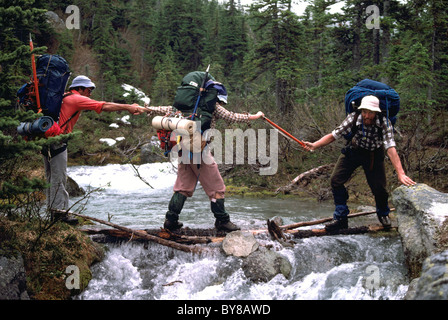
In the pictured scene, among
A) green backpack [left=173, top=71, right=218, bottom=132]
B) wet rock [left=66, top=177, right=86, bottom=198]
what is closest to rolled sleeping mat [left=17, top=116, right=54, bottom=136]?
green backpack [left=173, top=71, right=218, bottom=132]

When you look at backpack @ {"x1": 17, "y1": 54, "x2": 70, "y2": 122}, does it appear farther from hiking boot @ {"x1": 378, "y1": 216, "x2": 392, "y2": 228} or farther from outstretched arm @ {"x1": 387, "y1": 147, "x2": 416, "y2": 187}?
hiking boot @ {"x1": 378, "y1": 216, "x2": 392, "y2": 228}

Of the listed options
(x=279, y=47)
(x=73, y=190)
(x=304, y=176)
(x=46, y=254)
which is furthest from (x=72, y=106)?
(x=279, y=47)

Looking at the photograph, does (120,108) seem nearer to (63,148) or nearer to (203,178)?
(63,148)

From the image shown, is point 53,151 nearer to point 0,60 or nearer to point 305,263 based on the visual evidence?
point 0,60

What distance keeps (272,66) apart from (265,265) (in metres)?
20.9

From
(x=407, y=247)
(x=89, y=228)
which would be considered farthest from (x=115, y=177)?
(x=407, y=247)

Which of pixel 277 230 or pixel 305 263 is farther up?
pixel 277 230

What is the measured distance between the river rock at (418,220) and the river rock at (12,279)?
15.9 feet

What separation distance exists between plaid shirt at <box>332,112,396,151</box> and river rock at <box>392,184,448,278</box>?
83 cm

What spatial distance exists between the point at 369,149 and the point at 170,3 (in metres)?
50.0

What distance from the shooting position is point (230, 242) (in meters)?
5.69

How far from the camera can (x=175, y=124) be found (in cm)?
525

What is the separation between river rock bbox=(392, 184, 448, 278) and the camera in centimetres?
498

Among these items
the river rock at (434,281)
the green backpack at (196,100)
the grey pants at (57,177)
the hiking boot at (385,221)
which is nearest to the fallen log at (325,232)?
the hiking boot at (385,221)
